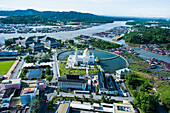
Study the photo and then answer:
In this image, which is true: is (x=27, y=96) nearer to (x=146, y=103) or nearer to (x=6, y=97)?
(x=6, y=97)

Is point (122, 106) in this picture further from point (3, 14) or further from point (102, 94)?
point (3, 14)

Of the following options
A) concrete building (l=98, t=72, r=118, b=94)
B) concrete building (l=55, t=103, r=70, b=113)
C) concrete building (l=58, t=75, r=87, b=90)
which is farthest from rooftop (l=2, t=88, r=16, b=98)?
concrete building (l=98, t=72, r=118, b=94)

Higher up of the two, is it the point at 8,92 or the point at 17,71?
the point at 8,92

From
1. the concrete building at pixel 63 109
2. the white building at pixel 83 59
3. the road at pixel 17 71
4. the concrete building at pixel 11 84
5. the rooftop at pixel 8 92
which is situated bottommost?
the road at pixel 17 71

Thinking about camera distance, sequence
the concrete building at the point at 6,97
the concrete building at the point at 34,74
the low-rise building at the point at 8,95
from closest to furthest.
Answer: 1. the concrete building at the point at 6,97
2. the low-rise building at the point at 8,95
3. the concrete building at the point at 34,74

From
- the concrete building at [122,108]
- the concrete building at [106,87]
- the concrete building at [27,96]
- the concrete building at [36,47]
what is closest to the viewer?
the concrete building at [122,108]

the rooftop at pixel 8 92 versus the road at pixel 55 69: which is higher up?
the rooftop at pixel 8 92

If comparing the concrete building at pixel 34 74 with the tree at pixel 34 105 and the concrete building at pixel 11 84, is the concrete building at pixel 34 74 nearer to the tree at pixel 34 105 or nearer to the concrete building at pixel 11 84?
the concrete building at pixel 11 84

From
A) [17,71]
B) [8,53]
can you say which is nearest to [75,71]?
[17,71]

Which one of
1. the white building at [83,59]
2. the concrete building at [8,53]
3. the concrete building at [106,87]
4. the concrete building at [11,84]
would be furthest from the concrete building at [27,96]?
the concrete building at [8,53]

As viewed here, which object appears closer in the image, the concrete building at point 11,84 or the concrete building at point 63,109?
the concrete building at point 63,109

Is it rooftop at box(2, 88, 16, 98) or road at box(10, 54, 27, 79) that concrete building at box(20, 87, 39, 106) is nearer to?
rooftop at box(2, 88, 16, 98)
